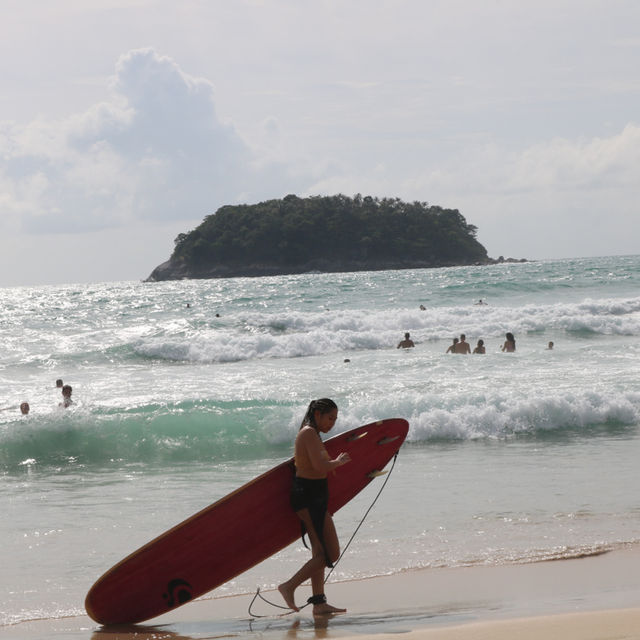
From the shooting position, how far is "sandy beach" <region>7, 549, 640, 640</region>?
430cm

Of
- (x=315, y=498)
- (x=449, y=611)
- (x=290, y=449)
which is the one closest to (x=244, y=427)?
(x=290, y=449)

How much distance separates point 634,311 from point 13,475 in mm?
29831

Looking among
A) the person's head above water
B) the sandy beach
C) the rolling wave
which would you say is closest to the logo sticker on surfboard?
the sandy beach

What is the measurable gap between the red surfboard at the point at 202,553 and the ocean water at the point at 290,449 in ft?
1.79

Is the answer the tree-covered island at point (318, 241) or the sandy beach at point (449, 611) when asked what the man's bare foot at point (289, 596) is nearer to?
the sandy beach at point (449, 611)

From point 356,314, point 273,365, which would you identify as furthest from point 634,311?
point 273,365

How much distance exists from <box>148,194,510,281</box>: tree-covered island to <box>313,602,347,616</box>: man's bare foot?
11251 cm

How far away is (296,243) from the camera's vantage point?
394ft

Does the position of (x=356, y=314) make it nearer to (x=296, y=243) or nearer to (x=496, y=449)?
(x=496, y=449)

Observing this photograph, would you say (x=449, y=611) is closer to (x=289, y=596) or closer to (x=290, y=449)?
(x=289, y=596)

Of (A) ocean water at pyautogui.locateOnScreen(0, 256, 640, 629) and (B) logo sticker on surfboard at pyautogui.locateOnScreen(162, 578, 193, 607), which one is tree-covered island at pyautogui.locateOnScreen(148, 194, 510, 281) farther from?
(B) logo sticker on surfboard at pyautogui.locateOnScreen(162, 578, 193, 607)

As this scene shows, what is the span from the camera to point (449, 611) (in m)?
4.95

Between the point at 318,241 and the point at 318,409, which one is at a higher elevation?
the point at 318,241

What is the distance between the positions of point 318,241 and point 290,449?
110 m
